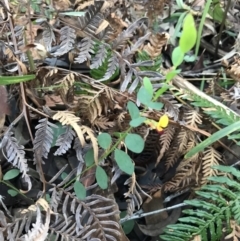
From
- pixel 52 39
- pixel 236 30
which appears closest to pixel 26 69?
pixel 52 39

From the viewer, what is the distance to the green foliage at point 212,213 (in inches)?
37.1

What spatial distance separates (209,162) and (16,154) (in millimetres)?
433

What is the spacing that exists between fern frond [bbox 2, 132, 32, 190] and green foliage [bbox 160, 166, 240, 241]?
31 cm

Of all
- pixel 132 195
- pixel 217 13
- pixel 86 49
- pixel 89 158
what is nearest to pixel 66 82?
pixel 86 49

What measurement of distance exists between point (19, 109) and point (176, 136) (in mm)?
379

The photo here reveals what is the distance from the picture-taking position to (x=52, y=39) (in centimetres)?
104

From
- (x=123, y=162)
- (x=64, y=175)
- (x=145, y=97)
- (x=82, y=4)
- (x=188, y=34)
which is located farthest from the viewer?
(x=82, y=4)

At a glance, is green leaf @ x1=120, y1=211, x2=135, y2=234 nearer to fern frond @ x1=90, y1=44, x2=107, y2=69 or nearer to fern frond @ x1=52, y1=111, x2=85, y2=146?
fern frond @ x1=52, y1=111, x2=85, y2=146

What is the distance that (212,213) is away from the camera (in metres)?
0.98

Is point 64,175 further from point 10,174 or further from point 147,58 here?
point 147,58

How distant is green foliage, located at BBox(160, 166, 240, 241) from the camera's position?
37.1 inches

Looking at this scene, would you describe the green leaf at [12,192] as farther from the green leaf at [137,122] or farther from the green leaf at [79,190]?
the green leaf at [137,122]

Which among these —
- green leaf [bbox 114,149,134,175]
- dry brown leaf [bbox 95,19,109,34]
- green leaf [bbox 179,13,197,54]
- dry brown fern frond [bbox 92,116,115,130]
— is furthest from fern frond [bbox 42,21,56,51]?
green leaf [bbox 179,13,197,54]

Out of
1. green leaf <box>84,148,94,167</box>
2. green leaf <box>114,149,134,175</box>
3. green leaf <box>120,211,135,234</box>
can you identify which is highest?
green leaf <box>114,149,134,175</box>
